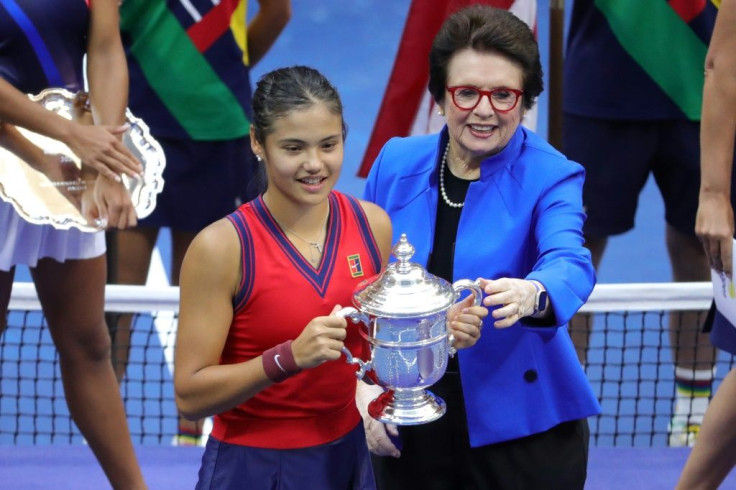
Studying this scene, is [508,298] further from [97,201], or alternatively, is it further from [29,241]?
[29,241]

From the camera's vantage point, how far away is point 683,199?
4.11 m

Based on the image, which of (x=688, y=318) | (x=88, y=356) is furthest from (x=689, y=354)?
(x=88, y=356)

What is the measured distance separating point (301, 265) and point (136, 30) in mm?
1936

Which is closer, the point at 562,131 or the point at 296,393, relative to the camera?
the point at 296,393

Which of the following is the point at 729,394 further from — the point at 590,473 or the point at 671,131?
the point at 671,131

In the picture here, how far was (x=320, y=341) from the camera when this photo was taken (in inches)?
81.6

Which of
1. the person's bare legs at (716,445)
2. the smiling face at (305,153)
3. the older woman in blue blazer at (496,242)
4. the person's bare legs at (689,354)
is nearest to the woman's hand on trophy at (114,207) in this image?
the older woman in blue blazer at (496,242)

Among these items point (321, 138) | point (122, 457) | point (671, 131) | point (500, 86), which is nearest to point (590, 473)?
point (671, 131)

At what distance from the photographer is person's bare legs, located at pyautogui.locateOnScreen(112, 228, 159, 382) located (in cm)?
414

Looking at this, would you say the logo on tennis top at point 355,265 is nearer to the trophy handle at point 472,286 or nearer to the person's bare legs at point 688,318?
the trophy handle at point 472,286

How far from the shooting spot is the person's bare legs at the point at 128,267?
4.14 m

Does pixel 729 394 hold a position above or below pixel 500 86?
below

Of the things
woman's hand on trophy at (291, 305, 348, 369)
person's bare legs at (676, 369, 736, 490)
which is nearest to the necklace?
woman's hand on trophy at (291, 305, 348, 369)

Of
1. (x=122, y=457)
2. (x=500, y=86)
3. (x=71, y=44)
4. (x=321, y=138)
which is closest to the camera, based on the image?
(x=321, y=138)
